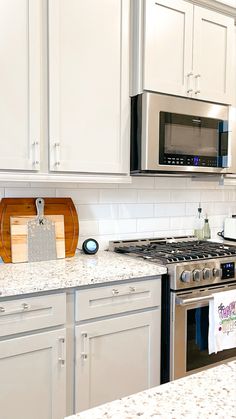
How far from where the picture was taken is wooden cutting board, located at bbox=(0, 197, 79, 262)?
6.90 ft

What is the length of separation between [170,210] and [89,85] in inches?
46.3

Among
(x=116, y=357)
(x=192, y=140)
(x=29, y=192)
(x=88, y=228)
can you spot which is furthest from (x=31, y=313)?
(x=192, y=140)

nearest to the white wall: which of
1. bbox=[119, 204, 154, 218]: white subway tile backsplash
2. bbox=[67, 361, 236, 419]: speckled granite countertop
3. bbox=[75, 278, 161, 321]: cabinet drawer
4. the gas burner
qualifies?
bbox=[119, 204, 154, 218]: white subway tile backsplash

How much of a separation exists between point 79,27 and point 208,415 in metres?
1.90

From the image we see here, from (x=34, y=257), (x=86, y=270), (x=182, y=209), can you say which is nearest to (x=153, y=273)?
(x=86, y=270)

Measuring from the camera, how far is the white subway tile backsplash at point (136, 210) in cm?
264

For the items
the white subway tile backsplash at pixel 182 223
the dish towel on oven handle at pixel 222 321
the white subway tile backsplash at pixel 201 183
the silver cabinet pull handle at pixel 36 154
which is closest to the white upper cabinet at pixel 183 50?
the white subway tile backsplash at pixel 201 183

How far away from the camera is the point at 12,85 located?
1832mm

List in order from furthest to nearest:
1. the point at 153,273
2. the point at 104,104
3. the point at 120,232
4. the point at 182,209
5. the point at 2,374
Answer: the point at 182,209 → the point at 120,232 → the point at 104,104 → the point at 153,273 → the point at 2,374

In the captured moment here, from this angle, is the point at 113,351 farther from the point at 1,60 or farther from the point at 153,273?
the point at 1,60

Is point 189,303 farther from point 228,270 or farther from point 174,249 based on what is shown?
point 174,249

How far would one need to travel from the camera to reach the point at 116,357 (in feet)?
6.25

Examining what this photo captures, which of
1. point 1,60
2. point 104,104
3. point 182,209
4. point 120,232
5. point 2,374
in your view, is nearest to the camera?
point 2,374

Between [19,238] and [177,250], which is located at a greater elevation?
[19,238]
